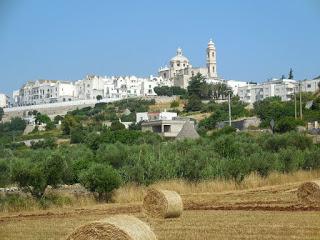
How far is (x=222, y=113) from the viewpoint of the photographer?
239 ft

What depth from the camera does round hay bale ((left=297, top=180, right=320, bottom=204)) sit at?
1367 cm

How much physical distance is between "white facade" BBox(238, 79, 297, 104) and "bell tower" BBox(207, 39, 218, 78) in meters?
20.0

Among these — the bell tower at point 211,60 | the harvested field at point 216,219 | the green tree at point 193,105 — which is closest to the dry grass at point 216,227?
the harvested field at point 216,219

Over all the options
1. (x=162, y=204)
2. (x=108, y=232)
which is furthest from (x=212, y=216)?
(x=108, y=232)

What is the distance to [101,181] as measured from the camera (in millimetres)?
17469

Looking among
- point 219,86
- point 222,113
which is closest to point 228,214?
point 222,113

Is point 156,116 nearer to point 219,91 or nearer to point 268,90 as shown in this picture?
point 219,91

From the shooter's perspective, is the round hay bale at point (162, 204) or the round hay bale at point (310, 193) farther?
the round hay bale at point (310, 193)

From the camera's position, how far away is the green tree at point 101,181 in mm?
17500

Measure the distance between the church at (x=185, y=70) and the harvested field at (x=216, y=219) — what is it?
11263 cm

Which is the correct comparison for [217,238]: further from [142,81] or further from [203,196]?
[142,81]

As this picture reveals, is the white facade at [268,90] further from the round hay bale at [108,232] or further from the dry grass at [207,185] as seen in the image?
the round hay bale at [108,232]

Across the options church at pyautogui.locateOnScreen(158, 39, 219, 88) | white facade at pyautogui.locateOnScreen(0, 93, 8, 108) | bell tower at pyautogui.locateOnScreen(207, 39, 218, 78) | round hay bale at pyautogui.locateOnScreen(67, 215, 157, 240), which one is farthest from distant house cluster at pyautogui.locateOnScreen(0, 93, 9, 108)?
round hay bale at pyautogui.locateOnScreen(67, 215, 157, 240)

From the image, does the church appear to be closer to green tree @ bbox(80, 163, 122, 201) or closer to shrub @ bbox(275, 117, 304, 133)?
shrub @ bbox(275, 117, 304, 133)
